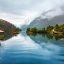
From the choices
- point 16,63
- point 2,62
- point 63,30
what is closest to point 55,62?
point 16,63

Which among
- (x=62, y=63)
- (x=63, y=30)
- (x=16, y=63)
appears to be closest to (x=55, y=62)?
(x=62, y=63)

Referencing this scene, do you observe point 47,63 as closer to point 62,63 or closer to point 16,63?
point 62,63

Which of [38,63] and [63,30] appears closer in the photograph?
[38,63]

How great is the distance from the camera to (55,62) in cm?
1825

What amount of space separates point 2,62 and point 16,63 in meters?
1.25

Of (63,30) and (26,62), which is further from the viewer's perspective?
(63,30)

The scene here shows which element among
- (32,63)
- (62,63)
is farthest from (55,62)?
(32,63)

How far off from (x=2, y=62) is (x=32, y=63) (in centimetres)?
260

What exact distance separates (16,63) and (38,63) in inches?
74.2

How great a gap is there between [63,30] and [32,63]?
321 feet

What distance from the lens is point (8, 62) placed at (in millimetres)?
18250

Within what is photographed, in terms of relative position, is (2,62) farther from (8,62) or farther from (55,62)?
(55,62)

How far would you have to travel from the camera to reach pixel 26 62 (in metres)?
18.5

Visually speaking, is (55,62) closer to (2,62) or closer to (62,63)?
(62,63)
